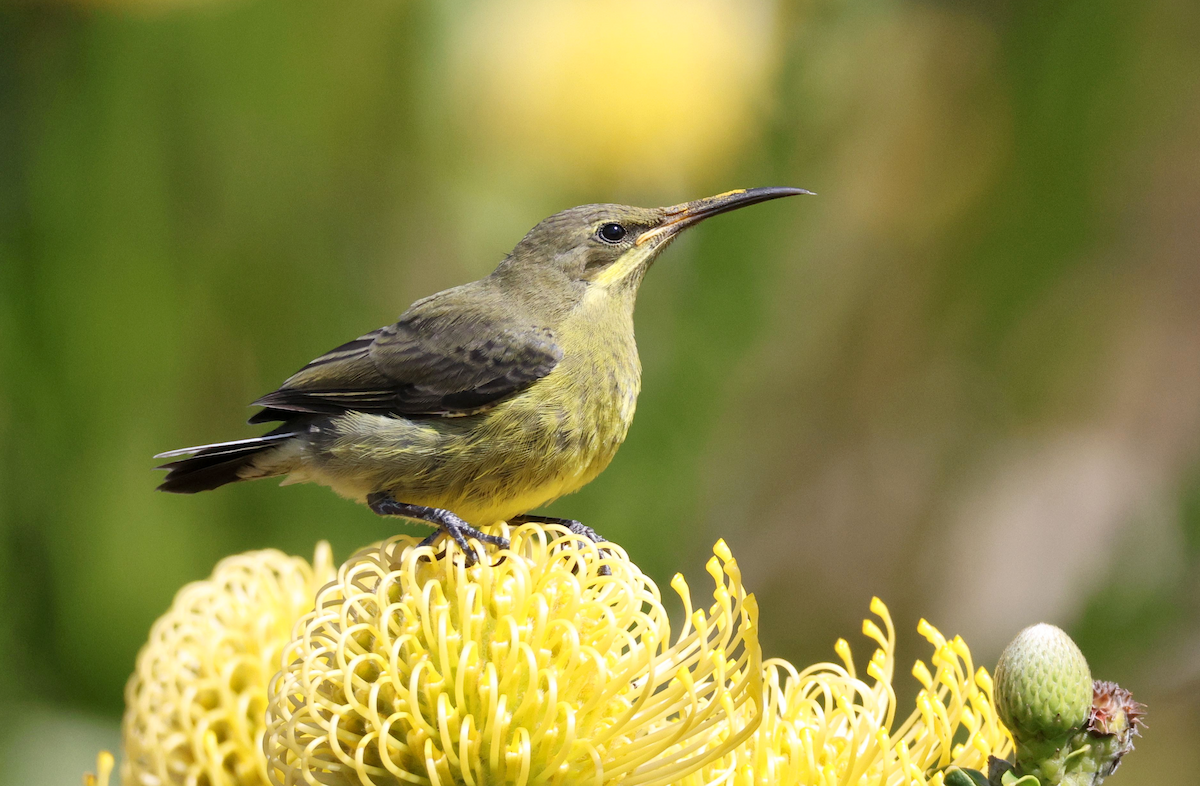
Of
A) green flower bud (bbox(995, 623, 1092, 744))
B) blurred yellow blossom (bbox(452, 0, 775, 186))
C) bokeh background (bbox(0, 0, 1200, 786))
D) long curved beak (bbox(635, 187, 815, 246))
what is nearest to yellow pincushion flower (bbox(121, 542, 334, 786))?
bokeh background (bbox(0, 0, 1200, 786))

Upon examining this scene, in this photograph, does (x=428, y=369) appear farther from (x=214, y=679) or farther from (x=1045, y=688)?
(x=1045, y=688)

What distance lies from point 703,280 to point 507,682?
109 inches

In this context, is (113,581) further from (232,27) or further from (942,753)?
(942,753)

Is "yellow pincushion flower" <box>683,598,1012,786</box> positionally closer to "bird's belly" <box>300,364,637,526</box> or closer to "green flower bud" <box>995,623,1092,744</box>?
"green flower bud" <box>995,623,1092,744</box>

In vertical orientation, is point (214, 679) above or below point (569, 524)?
below

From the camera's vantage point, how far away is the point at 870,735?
6.56 feet

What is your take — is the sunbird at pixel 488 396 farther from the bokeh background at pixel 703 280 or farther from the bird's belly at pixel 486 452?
the bokeh background at pixel 703 280

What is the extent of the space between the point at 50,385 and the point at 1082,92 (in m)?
4.25

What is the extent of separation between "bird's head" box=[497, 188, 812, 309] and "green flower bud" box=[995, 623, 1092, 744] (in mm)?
1582

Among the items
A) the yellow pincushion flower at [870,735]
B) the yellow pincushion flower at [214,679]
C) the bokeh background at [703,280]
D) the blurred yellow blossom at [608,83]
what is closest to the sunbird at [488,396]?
the yellow pincushion flower at [214,679]

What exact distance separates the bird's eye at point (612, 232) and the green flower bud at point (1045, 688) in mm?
1631

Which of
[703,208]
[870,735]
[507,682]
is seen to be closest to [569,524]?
[507,682]

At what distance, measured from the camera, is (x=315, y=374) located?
8.86 ft

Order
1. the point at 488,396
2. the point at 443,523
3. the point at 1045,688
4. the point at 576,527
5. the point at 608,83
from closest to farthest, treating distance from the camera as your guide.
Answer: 1. the point at 1045,688
2. the point at 443,523
3. the point at 576,527
4. the point at 488,396
5. the point at 608,83
